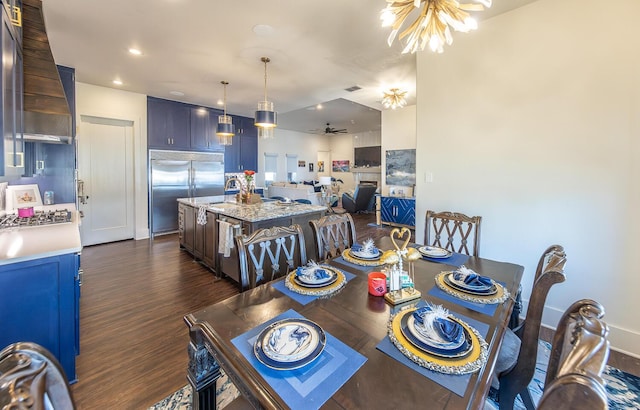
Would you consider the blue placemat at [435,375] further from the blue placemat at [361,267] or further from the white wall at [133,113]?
the white wall at [133,113]

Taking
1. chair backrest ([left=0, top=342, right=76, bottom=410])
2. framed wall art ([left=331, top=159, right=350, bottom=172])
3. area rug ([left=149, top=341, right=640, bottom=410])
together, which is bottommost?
area rug ([left=149, top=341, right=640, bottom=410])

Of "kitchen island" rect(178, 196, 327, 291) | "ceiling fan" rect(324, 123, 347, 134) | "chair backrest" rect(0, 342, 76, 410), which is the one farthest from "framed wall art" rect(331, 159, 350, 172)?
"chair backrest" rect(0, 342, 76, 410)

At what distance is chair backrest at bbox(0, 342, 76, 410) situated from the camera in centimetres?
48

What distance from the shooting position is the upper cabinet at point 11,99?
1.53 meters

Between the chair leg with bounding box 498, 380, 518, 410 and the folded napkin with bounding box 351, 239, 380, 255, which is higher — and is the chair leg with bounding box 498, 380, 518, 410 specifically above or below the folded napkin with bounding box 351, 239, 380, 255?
below

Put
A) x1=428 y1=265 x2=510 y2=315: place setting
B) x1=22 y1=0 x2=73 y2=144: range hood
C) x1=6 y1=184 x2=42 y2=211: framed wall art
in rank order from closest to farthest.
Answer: x1=428 y1=265 x2=510 y2=315: place setting → x1=22 y1=0 x2=73 y2=144: range hood → x1=6 y1=184 x2=42 y2=211: framed wall art

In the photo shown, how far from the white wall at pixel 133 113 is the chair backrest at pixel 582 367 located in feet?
20.6

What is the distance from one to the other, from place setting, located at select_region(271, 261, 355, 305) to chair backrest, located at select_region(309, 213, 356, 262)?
45 centimetres

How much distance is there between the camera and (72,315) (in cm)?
167

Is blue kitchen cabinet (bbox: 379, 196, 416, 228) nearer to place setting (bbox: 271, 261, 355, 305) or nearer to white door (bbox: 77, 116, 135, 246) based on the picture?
place setting (bbox: 271, 261, 355, 305)

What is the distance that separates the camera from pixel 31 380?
514 mm

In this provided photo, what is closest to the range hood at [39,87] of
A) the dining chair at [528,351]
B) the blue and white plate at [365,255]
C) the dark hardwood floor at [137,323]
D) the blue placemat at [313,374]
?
the dark hardwood floor at [137,323]

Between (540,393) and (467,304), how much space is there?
105 cm

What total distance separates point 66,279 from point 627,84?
416cm
